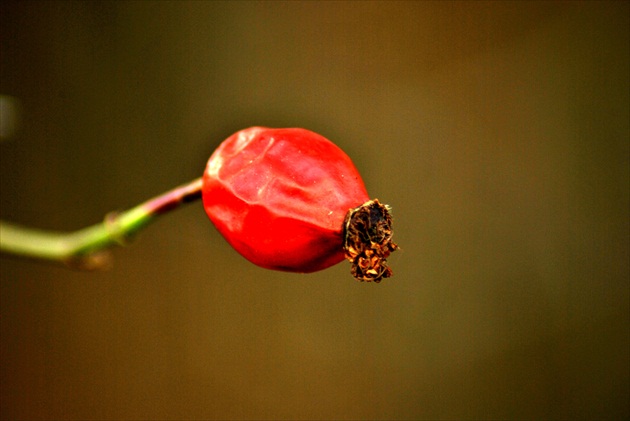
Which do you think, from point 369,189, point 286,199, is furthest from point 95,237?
point 369,189

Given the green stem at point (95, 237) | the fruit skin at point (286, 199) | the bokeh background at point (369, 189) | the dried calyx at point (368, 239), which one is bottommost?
the dried calyx at point (368, 239)

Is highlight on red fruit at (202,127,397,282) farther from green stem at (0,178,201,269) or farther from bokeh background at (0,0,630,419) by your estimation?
bokeh background at (0,0,630,419)

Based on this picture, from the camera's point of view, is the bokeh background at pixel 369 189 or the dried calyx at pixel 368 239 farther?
the bokeh background at pixel 369 189

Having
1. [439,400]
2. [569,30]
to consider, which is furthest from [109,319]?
[569,30]

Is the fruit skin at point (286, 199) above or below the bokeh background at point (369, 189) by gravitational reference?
below

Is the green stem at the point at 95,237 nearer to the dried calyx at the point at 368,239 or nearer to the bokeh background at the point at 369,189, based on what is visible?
the dried calyx at the point at 368,239

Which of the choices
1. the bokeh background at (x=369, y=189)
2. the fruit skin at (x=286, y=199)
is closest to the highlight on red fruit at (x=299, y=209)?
the fruit skin at (x=286, y=199)

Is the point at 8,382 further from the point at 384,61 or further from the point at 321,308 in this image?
the point at 384,61

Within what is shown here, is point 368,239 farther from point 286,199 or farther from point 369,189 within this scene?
point 369,189

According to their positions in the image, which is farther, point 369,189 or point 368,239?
point 369,189

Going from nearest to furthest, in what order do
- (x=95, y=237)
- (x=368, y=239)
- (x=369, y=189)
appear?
1. (x=368, y=239)
2. (x=95, y=237)
3. (x=369, y=189)
